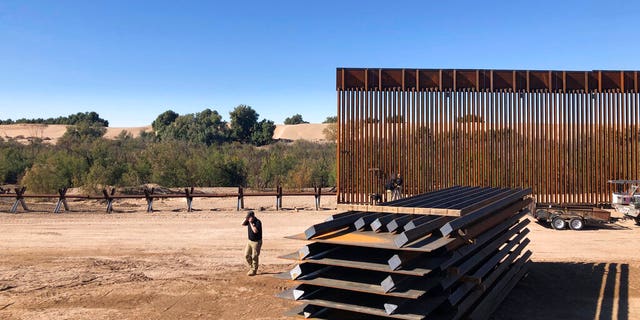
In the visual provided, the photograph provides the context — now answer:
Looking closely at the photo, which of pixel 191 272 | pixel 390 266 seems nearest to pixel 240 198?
pixel 191 272

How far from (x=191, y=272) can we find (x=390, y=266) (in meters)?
6.74

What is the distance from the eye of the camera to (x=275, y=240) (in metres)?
14.4

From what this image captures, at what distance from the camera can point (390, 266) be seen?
16.3 ft

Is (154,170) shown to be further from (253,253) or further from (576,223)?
(576,223)

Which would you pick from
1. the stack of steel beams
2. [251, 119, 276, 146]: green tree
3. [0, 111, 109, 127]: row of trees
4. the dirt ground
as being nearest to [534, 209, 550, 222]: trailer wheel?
the dirt ground

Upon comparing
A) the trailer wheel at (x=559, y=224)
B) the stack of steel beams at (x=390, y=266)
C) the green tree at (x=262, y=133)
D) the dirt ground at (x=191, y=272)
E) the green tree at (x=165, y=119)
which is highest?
the green tree at (x=165, y=119)

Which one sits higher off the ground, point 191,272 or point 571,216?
point 571,216

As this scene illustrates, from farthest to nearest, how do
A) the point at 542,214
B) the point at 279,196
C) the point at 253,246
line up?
the point at 279,196 < the point at 542,214 < the point at 253,246

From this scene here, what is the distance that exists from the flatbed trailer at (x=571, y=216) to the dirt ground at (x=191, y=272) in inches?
13.5

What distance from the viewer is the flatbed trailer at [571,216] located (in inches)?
651

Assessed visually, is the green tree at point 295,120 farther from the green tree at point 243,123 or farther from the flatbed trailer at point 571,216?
the flatbed trailer at point 571,216

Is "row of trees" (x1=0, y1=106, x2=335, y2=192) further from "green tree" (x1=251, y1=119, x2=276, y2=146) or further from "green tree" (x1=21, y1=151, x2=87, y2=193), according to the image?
"green tree" (x1=251, y1=119, x2=276, y2=146)

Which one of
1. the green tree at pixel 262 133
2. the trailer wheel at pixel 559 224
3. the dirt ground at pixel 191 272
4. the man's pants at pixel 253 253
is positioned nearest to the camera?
the dirt ground at pixel 191 272

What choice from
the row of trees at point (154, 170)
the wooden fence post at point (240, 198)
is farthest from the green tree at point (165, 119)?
the wooden fence post at point (240, 198)
